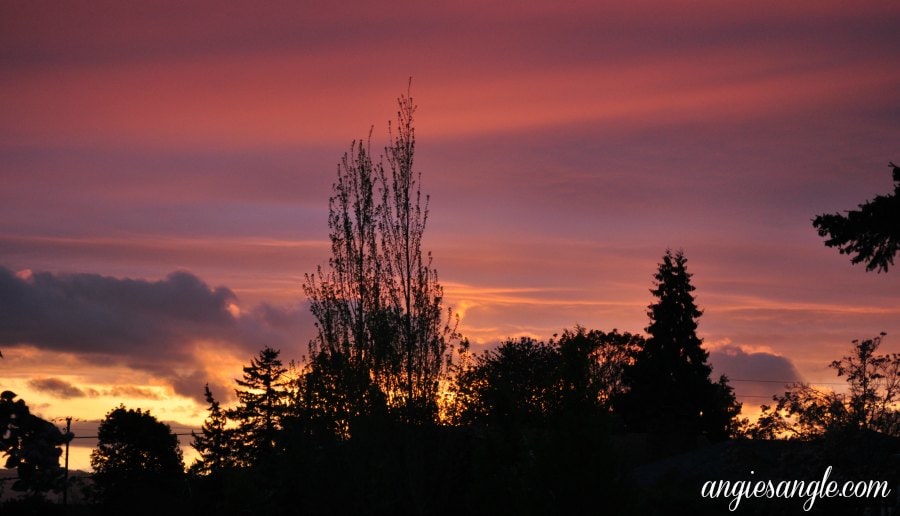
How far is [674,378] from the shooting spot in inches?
2584

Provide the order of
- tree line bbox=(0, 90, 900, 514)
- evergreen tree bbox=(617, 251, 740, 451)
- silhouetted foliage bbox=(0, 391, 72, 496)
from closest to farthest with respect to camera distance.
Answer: silhouetted foliage bbox=(0, 391, 72, 496)
tree line bbox=(0, 90, 900, 514)
evergreen tree bbox=(617, 251, 740, 451)

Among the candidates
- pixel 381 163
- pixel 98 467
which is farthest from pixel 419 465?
pixel 98 467

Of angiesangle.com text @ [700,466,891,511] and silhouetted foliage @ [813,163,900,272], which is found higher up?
silhouetted foliage @ [813,163,900,272]

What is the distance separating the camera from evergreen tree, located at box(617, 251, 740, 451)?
64625 millimetres

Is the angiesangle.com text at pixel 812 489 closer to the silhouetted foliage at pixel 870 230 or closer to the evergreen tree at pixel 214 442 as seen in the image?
the silhouetted foliage at pixel 870 230

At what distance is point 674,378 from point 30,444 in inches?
2463

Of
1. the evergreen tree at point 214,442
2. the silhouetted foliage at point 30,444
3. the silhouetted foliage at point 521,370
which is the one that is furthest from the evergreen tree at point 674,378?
the silhouetted foliage at point 30,444

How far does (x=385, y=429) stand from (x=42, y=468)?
14905 millimetres

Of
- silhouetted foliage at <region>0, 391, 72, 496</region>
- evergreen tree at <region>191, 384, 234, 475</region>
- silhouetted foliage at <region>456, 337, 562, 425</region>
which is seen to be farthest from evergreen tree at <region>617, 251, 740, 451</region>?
silhouetted foliage at <region>0, 391, 72, 496</region>

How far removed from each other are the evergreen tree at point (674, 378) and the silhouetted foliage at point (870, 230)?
41.4 meters

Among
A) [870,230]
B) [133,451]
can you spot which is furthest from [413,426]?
[133,451]

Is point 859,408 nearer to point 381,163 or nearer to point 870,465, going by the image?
point 870,465

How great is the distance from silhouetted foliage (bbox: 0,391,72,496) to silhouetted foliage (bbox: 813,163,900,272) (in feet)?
72.7

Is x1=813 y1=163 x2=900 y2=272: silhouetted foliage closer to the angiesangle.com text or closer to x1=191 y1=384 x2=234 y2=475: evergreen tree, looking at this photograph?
the angiesangle.com text
